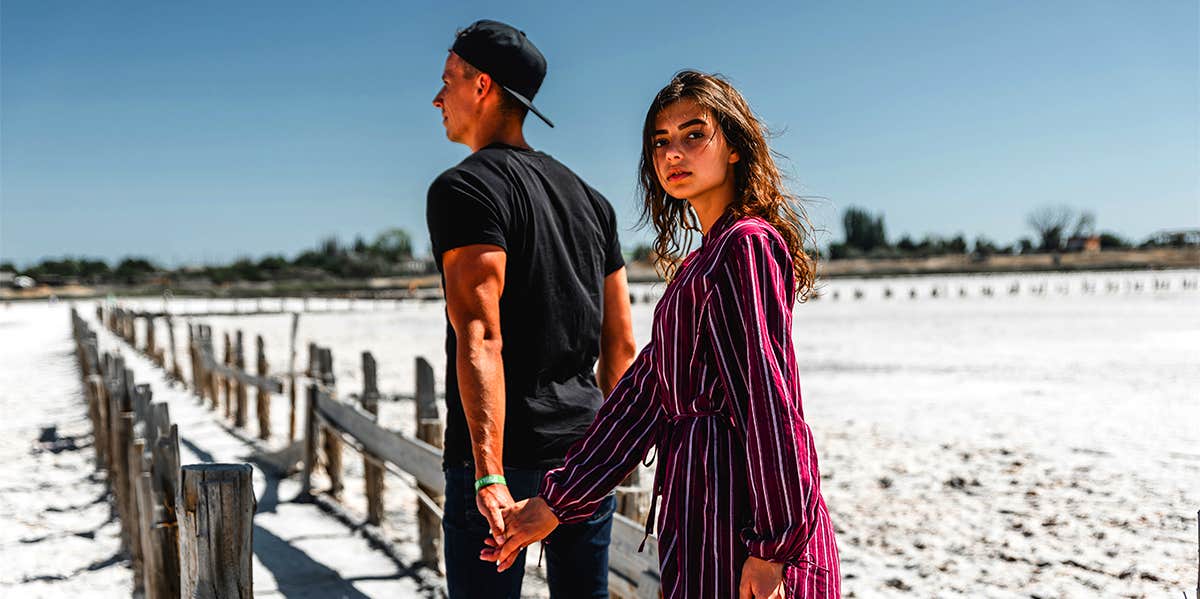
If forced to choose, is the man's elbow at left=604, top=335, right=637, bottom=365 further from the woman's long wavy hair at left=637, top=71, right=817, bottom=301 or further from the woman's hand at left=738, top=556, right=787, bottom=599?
the woman's hand at left=738, top=556, right=787, bottom=599

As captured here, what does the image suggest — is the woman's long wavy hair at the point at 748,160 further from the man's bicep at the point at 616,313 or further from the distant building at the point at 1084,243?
the distant building at the point at 1084,243

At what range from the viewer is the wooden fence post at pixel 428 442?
173 inches

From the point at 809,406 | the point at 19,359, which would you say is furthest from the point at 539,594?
the point at 19,359

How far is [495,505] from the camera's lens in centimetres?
159

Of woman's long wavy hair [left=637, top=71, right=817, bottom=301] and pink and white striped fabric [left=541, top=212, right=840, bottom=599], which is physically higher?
woman's long wavy hair [left=637, top=71, right=817, bottom=301]

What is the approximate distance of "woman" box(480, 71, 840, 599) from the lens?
122 centimetres

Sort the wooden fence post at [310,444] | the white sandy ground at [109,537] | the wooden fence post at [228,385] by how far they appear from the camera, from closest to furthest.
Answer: the white sandy ground at [109,537], the wooden fence post at [310,444], the wooden fence post at [228,385]

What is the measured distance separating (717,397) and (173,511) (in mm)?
2538

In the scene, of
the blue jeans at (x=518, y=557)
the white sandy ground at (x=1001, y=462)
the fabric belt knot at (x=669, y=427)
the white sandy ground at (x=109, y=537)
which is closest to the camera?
the fabric belt knot at (x=669, y=427)

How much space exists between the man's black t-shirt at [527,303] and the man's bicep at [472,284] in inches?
0.8

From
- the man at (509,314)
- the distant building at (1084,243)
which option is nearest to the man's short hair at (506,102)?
the man at (509,314)

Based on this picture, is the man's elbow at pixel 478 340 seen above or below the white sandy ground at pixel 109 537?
above

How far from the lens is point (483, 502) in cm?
160

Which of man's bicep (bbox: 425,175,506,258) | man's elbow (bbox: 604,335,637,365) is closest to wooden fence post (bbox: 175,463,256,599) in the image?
man's bicep (bbox: 425,175,506,258)
